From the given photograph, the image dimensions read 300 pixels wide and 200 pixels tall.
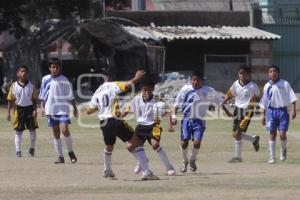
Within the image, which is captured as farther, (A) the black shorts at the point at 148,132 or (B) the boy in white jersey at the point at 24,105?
(B) the boy in white jersey at the point at 24,105

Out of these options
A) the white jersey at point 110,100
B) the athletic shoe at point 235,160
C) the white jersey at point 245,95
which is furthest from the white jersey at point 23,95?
the white jersey at point 110,100

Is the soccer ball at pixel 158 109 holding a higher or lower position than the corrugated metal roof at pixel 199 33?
lower

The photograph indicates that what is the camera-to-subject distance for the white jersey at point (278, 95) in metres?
17.5

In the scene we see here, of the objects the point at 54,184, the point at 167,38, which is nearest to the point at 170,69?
the point at 167,38

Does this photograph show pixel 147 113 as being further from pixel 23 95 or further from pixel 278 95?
pixel 23 95

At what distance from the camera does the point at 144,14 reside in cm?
4069

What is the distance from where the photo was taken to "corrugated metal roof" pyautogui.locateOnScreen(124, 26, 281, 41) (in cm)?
3850

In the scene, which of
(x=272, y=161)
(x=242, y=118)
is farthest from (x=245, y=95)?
(x=272, y=161)

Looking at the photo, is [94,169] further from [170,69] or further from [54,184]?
[170,69]

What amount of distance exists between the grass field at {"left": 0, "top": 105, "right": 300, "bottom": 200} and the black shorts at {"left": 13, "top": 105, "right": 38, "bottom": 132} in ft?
2.04

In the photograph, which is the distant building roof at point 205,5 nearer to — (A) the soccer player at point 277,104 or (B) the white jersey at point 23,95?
(B) the white jersey at point 23,95

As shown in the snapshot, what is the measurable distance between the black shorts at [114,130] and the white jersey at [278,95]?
4.07 m

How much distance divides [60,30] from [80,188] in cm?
2601

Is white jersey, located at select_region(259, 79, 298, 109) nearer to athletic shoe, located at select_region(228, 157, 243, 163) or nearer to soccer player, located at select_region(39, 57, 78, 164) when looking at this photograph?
athletic shoe, located at select_region(228, 157, 243, 163)
